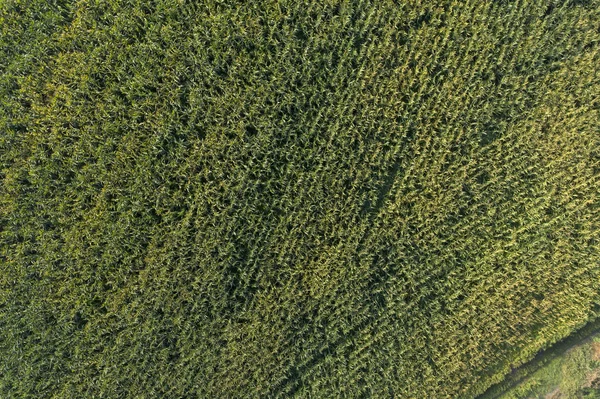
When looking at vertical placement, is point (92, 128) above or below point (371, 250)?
above

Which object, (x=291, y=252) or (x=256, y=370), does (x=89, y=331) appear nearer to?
(x=256, y=370)

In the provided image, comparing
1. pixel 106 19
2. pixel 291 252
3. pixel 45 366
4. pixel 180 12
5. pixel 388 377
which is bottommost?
pixel 45 366

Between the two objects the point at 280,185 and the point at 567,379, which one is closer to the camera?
the point at 280,185

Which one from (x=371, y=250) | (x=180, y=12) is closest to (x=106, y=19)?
(x=180, y=12)

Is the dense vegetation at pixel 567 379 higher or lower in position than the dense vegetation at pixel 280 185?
lower

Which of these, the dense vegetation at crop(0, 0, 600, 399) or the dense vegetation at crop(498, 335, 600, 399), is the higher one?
the dense vegetation at crop(0, 0, 600, 399)

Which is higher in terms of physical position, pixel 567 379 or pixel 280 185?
pixel 280 185

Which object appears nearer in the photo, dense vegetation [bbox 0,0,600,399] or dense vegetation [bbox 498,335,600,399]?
dense vegetation [bbox 0,0,600,399]

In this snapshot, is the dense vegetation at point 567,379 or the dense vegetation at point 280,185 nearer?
the dense vegetation at point 280,185
